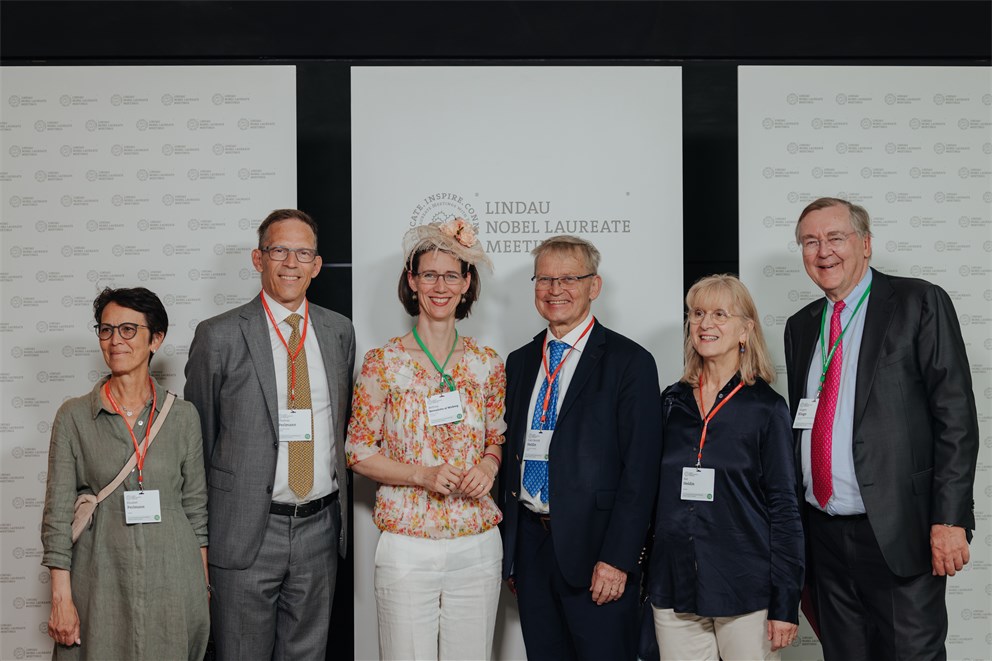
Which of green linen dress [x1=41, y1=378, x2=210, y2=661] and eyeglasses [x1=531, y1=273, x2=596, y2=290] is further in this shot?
eyeglasses [x1=531, y1=273, x2=596, y2=290]

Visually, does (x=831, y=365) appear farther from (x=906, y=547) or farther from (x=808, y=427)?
(x=906, y=547)

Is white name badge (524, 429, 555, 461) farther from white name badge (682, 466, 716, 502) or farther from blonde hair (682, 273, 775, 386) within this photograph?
blonde hair (682, 273, 775, 386)

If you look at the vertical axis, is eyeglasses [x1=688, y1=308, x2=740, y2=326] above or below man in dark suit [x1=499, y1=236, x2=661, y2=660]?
above

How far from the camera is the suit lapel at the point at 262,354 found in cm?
275

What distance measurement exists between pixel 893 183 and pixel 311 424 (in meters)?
3.00

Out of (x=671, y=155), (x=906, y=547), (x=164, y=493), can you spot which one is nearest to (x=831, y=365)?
(x=906, y=547)

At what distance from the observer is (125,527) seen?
249 cm

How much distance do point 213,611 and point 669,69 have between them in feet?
10.1

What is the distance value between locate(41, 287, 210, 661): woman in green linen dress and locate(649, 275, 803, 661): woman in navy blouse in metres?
1.57

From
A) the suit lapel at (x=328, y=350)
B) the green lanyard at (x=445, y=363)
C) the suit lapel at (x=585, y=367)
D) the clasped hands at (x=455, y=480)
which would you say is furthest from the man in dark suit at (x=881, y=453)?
the suit lapel at (x=328, y=350)

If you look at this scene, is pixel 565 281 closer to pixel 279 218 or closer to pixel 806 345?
pixel 806 345

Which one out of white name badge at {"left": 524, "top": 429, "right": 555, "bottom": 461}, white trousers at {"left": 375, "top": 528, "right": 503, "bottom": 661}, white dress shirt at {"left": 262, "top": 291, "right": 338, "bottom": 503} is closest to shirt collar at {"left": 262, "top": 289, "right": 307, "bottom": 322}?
white dress shirt at {"left": 262, "top": 291, "right": 338, "bottom": 503}

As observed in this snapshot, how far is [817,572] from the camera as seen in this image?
9.20 ft

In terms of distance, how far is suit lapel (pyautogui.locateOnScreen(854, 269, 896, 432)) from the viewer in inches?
105
